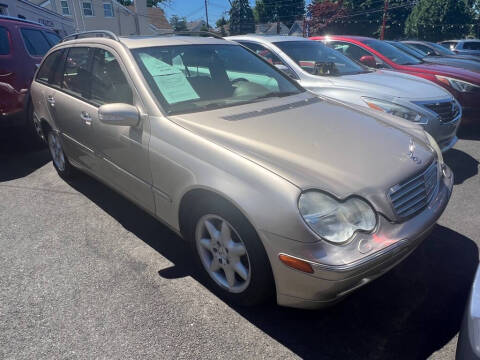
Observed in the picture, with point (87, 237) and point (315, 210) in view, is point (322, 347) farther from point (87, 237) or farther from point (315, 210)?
point (87, 237)

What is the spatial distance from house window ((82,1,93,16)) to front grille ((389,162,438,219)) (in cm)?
3518

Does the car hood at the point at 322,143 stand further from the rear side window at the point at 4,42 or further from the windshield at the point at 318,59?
the rear side window at the point at 4,42

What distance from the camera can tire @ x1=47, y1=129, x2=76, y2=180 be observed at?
4003 mm

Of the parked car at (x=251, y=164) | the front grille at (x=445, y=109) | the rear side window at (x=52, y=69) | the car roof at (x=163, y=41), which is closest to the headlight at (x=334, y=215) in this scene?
the parked car at (x=251, y=164)

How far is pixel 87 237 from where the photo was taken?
312 cm

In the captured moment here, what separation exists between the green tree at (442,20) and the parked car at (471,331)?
132 feet

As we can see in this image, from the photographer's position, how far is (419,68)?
6.09 m

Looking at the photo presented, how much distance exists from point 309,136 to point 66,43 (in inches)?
120

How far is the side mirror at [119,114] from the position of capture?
2408mm

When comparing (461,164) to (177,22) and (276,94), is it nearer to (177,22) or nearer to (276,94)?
(276,94)

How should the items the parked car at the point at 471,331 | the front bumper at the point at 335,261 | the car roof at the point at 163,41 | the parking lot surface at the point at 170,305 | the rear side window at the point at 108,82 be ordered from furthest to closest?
the car roof at the point at 163,41 < the rear side window at the point at 108,82 < the parking lot surface at the point at 170,305 < the front bumper at the point at 335,261 < the parked car at the point at 471,331

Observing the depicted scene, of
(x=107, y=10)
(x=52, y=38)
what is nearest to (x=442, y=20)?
(x=107, y=10)

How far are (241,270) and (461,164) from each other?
383 cm

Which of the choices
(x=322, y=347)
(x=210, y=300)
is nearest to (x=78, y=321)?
(x=210, y=300)
